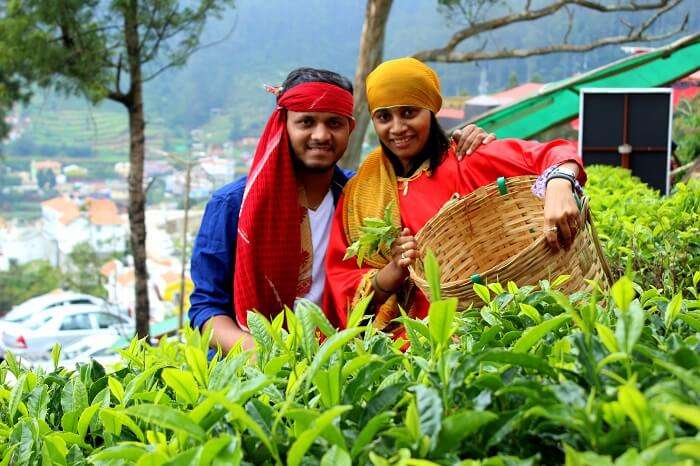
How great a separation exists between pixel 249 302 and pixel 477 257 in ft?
2.05

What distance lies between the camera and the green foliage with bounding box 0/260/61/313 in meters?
30.6

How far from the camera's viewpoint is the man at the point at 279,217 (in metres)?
2.51

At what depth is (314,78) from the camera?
2.59 m

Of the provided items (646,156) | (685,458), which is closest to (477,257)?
(685,458)

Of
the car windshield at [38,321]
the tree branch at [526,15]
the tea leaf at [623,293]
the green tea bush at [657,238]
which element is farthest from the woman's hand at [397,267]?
the car windshield at [38,321]

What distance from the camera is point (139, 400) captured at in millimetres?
1290

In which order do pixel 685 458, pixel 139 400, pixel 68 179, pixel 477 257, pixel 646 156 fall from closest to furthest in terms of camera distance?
pixel 685 458 → pixel 139 400 → pixel 477 257 → pixel 646 156 → pixel 68 179

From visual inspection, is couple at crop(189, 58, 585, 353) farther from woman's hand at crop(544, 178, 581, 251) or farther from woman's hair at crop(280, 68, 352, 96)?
woman's hand at crop(544, 178, 581, 251)

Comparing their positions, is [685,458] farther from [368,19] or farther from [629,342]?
[368,19]

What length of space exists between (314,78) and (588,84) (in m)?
7.10

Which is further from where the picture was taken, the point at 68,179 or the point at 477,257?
the point at 68,179

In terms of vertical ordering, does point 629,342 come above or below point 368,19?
below

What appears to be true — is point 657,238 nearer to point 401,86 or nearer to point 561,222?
point 561,222

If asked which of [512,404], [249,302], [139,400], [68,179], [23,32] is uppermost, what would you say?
[23,32]
